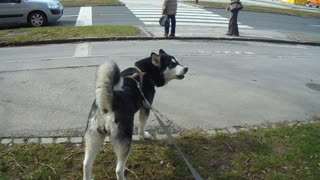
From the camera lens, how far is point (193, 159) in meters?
4.44

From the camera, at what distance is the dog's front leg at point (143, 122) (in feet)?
15.2

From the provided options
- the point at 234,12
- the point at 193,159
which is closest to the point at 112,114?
the point at 193,159

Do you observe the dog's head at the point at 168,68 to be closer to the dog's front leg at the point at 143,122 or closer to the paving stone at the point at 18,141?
the dog's front leg at the point at 143,122

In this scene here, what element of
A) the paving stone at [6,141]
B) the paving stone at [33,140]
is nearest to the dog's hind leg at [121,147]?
the paving stone at [33,140]

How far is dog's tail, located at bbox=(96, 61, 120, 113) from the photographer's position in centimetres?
318

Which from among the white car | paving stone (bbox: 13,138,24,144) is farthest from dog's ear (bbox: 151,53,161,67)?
the white car

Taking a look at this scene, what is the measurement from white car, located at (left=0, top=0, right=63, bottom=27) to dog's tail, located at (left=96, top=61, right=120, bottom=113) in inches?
518

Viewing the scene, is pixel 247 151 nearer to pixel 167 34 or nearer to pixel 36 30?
pixel 167 34

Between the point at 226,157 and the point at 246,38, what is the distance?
34.9 feet

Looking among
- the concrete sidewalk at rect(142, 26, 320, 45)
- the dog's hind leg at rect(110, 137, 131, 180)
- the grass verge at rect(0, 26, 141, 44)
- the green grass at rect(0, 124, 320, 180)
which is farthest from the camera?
the concrete sidewalk at rect(142, 26, 320, 45)

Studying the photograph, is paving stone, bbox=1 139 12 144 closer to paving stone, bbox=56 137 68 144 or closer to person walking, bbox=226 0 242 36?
paving stone, bbox=56 137 68 144

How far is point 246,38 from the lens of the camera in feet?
46.9

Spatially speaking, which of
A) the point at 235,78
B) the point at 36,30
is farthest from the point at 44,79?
the point at 36,30

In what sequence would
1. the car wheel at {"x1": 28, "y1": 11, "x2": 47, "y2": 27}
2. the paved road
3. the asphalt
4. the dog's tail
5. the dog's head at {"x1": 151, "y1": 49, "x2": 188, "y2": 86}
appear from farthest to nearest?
the car wheel at {"x1": 28, "y1": 11, "x2": 47, "y2": 27} < the asphalt < the paved road < the dog's head at {"x1": 151, "y1": 49, "x2": 188, "y2": 86} < the dog's tail
